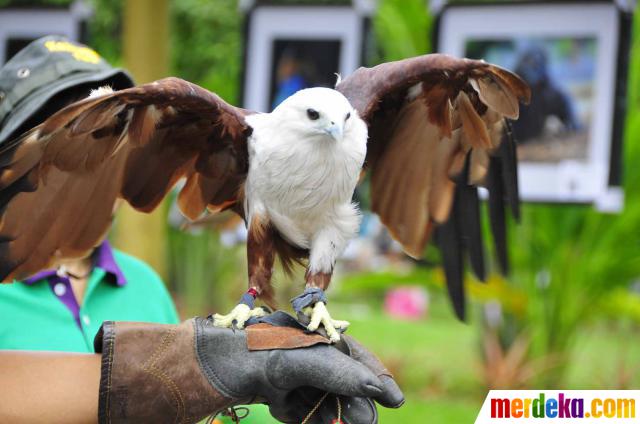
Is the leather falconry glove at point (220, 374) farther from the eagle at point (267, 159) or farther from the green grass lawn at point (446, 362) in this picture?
the green grass lawn at point (446, 362)

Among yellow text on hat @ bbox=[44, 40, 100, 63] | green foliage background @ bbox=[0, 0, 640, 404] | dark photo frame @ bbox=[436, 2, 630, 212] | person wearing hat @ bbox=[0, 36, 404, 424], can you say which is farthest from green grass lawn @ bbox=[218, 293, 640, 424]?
yellow text on hat @ bbox=[44, 40, 100, 63]

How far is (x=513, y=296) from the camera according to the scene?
5016 millimetres

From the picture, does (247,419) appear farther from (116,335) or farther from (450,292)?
(450,292)

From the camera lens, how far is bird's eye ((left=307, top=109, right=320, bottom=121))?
161 centimetres

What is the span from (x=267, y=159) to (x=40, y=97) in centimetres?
59

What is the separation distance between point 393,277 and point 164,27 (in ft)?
7.02

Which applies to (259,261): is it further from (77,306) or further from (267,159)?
(77,306)

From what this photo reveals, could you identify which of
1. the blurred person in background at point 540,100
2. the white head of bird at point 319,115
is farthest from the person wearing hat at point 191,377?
the blurred person in background at point 540,100

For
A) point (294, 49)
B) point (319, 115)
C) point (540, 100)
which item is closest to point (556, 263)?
point (540, 100)

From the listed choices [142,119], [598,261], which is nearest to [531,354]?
[598,261]

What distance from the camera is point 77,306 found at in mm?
2016

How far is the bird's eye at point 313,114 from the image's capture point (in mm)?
1609

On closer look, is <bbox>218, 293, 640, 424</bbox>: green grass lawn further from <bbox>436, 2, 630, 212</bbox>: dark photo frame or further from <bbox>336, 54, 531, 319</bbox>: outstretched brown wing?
<bbox>436, 2, 630, 212</bbox>: dark photo frame

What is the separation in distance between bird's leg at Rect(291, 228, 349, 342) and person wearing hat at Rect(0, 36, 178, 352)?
56 cm
